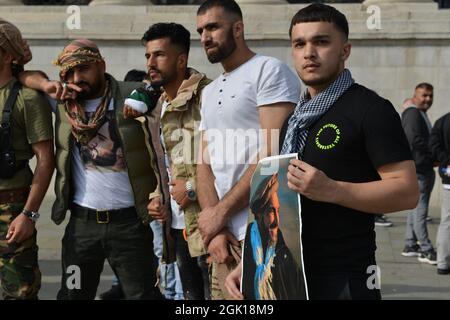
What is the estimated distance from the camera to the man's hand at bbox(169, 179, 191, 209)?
14.4ft

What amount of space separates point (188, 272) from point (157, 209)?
465 millimetres

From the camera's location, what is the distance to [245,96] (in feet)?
12.5

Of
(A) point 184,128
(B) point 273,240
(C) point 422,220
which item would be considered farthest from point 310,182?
(C) point 422,220

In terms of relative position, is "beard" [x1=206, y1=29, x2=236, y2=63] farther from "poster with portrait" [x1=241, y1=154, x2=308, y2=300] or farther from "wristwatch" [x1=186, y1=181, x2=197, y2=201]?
"poster with portrait" [x1=241, y1=154, x2=308, y2=300]

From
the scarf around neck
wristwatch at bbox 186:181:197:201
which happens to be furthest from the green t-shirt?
wristwatch at bbox 186:181:197:201

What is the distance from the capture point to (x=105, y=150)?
4711mm

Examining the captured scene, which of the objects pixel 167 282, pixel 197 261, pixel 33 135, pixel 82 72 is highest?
pixel 82 72

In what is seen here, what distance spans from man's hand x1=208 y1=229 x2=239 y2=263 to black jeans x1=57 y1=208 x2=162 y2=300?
1043 millimetres

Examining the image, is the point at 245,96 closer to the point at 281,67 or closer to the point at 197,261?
the point at 281,67

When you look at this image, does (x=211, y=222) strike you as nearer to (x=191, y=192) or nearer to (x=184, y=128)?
(x=191, y=192)

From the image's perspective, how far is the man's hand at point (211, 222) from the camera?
149 inches

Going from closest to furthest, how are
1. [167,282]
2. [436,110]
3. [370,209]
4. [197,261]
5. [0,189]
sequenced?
[370,209] < [197,261] < [0,189] < [167,282] < [436,110]

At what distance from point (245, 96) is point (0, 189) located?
206 cm

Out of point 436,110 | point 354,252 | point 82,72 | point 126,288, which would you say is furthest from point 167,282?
point 436,110
